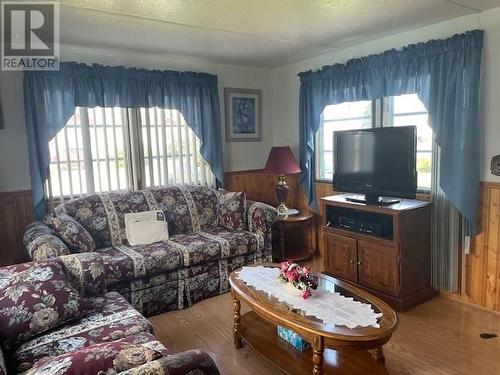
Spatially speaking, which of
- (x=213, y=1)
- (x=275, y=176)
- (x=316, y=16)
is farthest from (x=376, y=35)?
(x=275, y=176)

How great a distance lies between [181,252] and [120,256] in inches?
19.3

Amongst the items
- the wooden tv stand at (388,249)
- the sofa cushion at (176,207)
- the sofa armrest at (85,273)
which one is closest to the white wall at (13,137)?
the sofa cushion at (176,207)

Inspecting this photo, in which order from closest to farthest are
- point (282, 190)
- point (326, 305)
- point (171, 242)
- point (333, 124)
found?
1. point (326, 305)
2. point (171, 242)
3. point (333, 124)
4. point (282, 190)

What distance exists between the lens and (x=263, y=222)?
3729mm

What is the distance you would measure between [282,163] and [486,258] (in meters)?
2.15

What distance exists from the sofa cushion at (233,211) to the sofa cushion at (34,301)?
1892 mm

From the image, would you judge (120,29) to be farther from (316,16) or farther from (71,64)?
(316,16)

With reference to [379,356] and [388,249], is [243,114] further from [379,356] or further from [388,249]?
[379,356]

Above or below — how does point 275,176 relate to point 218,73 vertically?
below

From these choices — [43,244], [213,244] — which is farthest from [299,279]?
[43,244]

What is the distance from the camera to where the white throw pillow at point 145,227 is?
3.48m

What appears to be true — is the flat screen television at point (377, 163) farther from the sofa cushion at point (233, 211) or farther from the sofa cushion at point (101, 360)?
the sofa cushion at point (101, 360)

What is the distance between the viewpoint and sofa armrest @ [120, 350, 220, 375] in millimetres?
1131

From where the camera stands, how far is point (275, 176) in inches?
192
